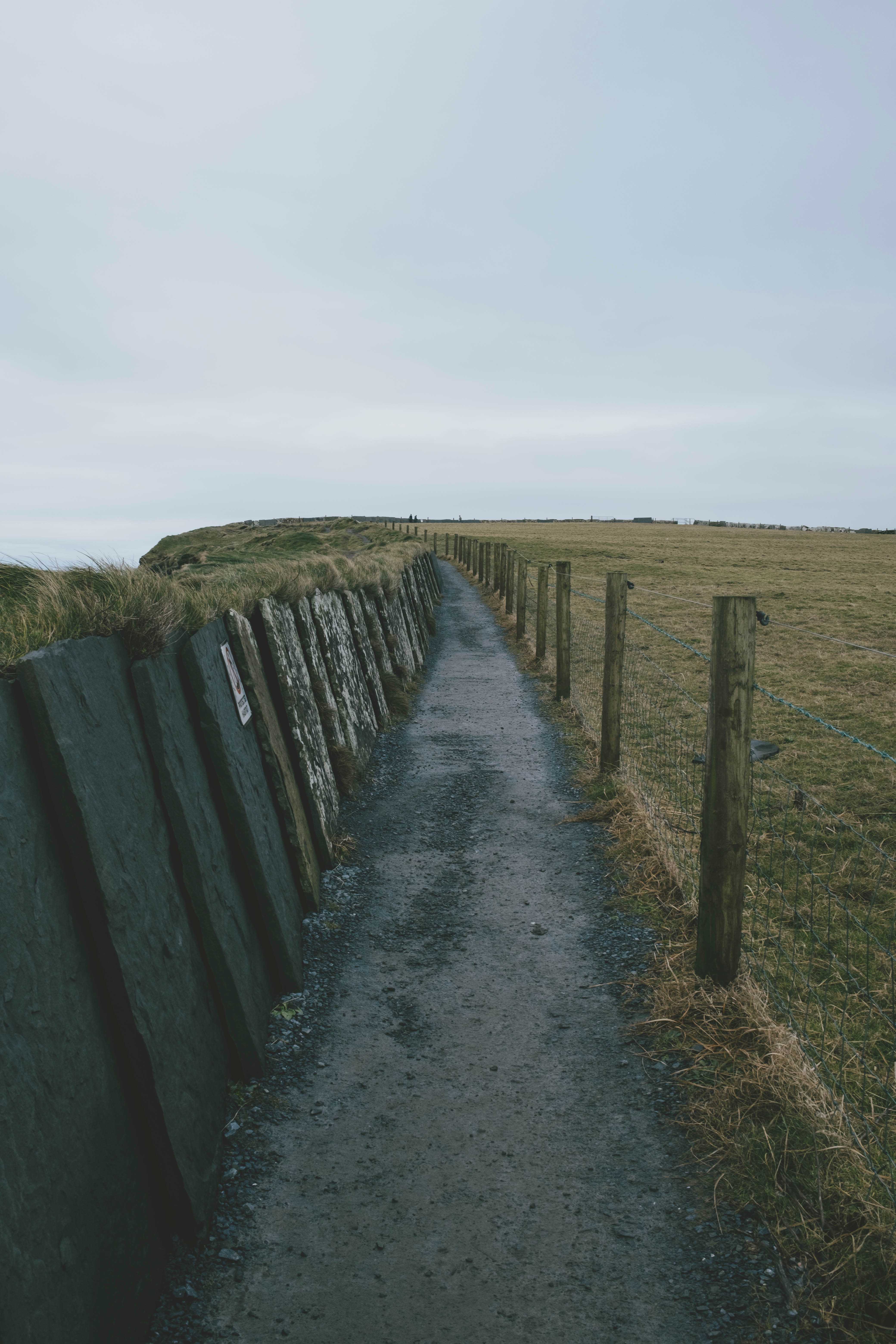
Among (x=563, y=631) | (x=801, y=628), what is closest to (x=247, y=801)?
(x=563, y=631)

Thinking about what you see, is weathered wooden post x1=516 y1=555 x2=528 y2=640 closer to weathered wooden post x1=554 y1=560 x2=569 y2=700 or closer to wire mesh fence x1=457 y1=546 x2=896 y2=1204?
weathered wooden post x1=554 y1=560 x2=569 y2=700

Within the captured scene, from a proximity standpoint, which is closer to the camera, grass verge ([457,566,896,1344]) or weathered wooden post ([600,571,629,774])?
grass verge ([457,566,896,1344])

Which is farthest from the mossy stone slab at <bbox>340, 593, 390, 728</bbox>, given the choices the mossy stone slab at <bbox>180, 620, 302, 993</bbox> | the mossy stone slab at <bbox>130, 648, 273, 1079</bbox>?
the mossy stone slab at <bbox>130, 648, 273, 1079</bbox>

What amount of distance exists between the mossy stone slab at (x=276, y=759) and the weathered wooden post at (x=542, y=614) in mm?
7294

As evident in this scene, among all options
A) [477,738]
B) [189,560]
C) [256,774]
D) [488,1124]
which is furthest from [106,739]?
[189,560]

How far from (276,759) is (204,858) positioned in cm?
113

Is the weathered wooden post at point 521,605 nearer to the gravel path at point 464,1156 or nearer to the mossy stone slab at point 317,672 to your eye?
the mossy stone slab at point 317,672

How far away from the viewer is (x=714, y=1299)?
84.7 inches

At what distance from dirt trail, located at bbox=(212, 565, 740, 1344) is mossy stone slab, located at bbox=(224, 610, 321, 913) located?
38cm

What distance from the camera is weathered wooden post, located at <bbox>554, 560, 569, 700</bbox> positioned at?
9180mm

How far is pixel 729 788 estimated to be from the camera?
137 inches

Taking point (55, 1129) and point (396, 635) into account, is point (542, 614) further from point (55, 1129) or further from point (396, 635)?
point (55, 1129)

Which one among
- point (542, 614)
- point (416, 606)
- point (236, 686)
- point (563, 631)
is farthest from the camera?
point (416, 606)

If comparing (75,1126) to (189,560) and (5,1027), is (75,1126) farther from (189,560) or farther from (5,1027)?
(189,560)
